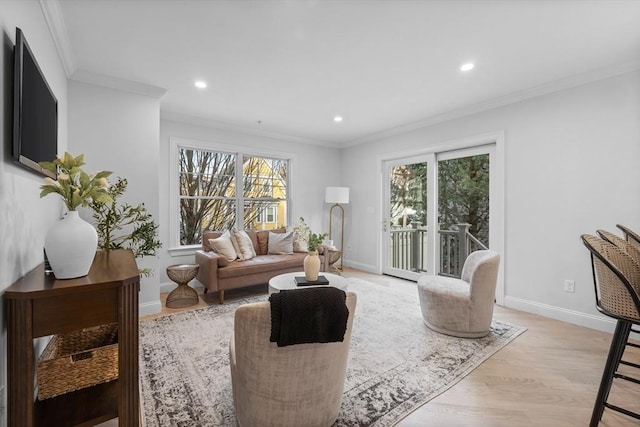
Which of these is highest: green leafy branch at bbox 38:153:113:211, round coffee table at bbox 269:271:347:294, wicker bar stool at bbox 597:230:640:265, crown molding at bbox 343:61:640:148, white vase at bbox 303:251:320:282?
crown molding at bbox 343:61:640:148

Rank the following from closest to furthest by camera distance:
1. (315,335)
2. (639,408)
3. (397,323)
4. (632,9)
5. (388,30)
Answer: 1. (315,335)
2. (639,408)
3. (632,9)
4. (388,30)
5. (397,323)

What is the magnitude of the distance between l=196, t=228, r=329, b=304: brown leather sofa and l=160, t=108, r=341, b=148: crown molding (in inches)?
65.5

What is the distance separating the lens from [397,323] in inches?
119

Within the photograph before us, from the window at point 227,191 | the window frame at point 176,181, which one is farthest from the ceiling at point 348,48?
the window at point 227,191

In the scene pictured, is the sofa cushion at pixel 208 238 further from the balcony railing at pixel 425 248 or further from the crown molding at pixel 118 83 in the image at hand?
the balcony railing at pixel 425 248

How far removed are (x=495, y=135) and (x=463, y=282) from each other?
6.25 ft

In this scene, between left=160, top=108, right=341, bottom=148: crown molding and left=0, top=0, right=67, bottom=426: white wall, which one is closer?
left=0, top=0, right=67, bottom=426: white wall

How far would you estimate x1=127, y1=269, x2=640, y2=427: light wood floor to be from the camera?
1.66 meters

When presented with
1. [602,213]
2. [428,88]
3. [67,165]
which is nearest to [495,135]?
[428,88]

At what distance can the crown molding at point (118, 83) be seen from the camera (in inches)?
113

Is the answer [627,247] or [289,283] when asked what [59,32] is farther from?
[627,247]

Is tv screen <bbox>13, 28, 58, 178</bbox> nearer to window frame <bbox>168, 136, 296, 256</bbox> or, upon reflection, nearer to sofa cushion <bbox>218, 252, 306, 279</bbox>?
sofa cushion <bbox>218, 252, 306, 279</bbox>

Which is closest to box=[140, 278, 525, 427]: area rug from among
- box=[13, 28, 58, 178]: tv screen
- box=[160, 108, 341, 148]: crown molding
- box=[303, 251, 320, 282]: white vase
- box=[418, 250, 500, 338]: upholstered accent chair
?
box=[418, 250, 500, 338]: upholstered accent chair

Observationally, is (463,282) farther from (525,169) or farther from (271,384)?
(271,384)
